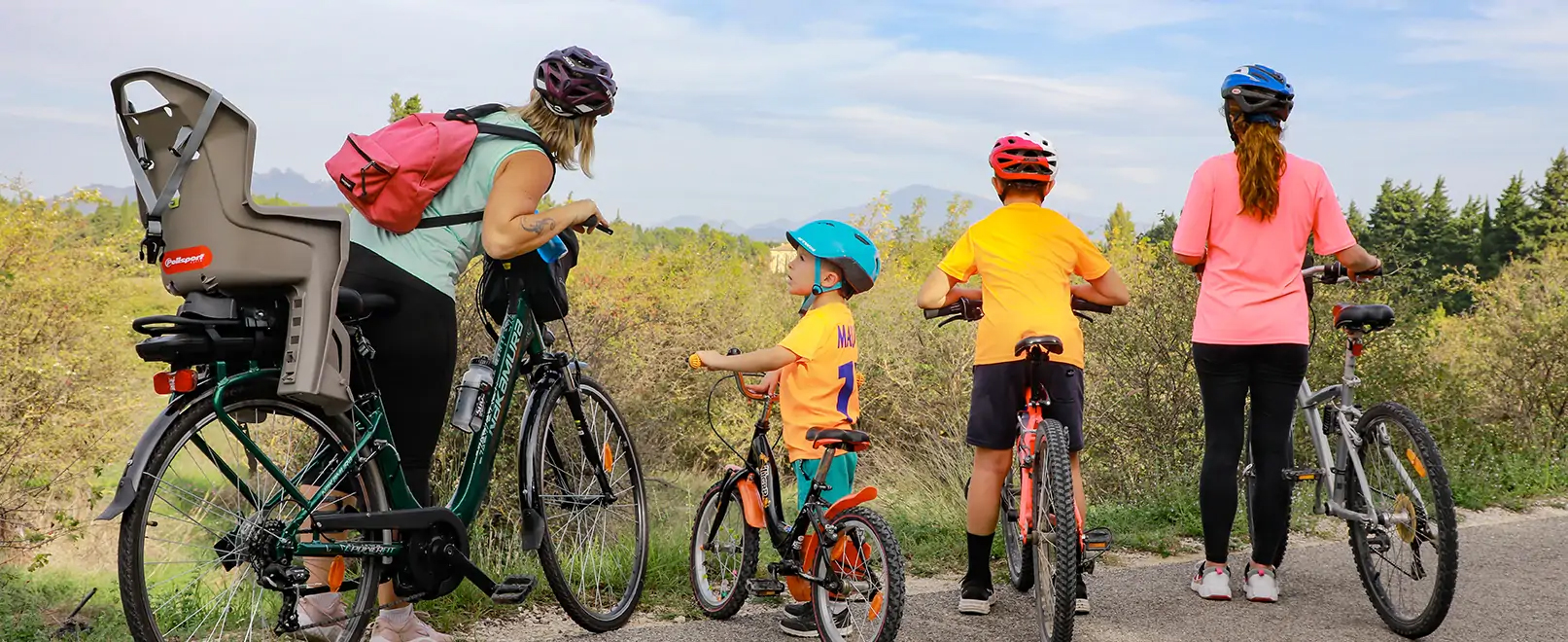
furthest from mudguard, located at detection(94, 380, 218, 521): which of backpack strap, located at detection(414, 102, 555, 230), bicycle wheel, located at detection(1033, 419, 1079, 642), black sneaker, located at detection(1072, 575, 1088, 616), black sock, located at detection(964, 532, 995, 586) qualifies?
black sneaker, located at detection(1072, 575, 1088, 616)

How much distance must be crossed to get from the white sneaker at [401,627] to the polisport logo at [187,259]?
1376 millimetres

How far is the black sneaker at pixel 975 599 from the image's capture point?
5.06 meters

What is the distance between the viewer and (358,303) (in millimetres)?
3691

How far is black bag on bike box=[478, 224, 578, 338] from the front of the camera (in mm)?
4305

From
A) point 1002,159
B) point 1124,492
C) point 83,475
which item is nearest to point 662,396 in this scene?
point 83,475

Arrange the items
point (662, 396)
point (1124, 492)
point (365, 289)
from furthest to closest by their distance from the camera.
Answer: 1. point (662, 396)
2. point (1124, 492)
3. point (365, 289)

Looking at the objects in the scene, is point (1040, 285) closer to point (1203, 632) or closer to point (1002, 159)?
point (1002, 159)

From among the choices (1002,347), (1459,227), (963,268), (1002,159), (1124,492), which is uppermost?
(1459,227)

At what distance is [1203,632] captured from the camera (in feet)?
16.1

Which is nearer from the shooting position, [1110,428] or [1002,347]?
[1002,347]

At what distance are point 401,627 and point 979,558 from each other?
7.46 ft

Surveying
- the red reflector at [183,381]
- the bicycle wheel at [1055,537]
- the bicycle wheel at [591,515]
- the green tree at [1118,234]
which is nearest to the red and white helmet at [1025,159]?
the bicycle wheel at [1055,537]

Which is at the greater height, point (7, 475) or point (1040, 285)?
point (1040, 285)

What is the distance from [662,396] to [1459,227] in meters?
35.3
